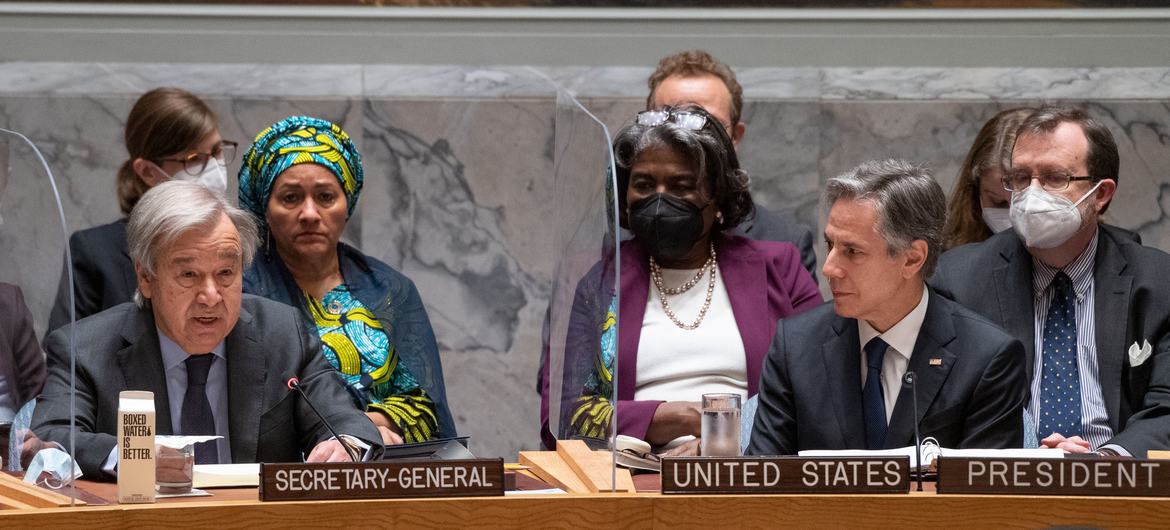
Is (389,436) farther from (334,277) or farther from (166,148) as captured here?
(166,148)

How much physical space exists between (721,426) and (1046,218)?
1.33 m

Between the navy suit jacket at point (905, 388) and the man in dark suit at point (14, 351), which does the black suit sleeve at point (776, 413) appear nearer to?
the navy suit jacket at point (905, 388)

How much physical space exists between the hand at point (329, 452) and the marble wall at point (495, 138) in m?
2.21

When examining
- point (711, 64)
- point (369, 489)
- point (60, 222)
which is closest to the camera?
point (60, 222)

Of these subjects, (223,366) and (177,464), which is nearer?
(177,464)

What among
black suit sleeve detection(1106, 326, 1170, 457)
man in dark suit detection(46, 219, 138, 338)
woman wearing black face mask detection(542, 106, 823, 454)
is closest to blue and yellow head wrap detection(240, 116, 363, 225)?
man in dark suit detection(46, 219, 138, 338)

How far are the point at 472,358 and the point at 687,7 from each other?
1.46m

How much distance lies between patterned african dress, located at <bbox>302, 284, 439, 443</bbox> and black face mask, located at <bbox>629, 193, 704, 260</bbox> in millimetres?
731

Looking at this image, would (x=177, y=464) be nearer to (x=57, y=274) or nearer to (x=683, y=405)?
(x=57, y=274)

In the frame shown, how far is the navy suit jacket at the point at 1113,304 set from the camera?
3.74m

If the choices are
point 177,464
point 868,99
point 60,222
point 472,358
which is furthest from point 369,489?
point 868,99

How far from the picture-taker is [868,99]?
5305 mm

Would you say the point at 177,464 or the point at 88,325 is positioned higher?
the point at 88,325

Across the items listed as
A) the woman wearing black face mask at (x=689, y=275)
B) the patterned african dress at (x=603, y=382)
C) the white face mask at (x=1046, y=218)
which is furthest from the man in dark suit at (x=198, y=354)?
the white face mask at (x=1046, y=218)
